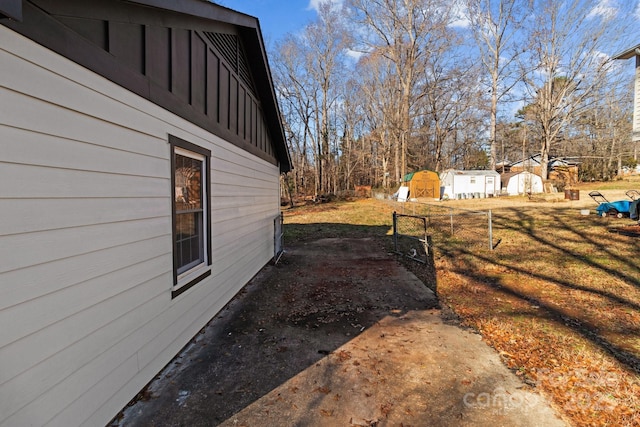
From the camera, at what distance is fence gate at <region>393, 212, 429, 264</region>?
26.3ft

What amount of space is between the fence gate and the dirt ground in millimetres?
2929

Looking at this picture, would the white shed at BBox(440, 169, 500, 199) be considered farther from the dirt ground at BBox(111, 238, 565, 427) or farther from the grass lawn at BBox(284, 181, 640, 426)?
the dirt ground at BBox(111, 238, 565, 427)

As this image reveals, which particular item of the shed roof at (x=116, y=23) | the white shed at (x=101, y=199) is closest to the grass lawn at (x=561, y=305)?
the white shed at (x=101, y=199)

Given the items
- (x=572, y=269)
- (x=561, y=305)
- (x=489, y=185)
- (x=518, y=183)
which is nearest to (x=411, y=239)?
(x=572, y=269)

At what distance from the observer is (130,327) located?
266 cm

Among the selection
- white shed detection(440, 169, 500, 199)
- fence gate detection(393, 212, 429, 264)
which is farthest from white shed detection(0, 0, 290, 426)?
white shed detection(440, 169, 500, 199)

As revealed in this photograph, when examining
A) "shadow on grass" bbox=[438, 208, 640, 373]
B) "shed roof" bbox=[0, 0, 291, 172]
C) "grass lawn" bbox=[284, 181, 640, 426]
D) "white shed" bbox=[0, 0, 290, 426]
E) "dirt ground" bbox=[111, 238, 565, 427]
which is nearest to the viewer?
"white shed" bbox=[0, 0, 290, 426]

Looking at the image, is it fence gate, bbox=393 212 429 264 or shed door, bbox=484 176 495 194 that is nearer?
fence gate, bbox=393 212 429 264

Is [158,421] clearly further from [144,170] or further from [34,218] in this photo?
[144,170]

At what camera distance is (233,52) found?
5676mm

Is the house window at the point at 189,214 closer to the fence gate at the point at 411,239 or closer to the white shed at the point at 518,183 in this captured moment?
the fence gate at the point at 411,239

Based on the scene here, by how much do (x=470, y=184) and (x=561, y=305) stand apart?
2892 centimetres

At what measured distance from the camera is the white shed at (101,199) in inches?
68.4

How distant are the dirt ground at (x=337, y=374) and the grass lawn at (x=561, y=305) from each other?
1.03 ft
